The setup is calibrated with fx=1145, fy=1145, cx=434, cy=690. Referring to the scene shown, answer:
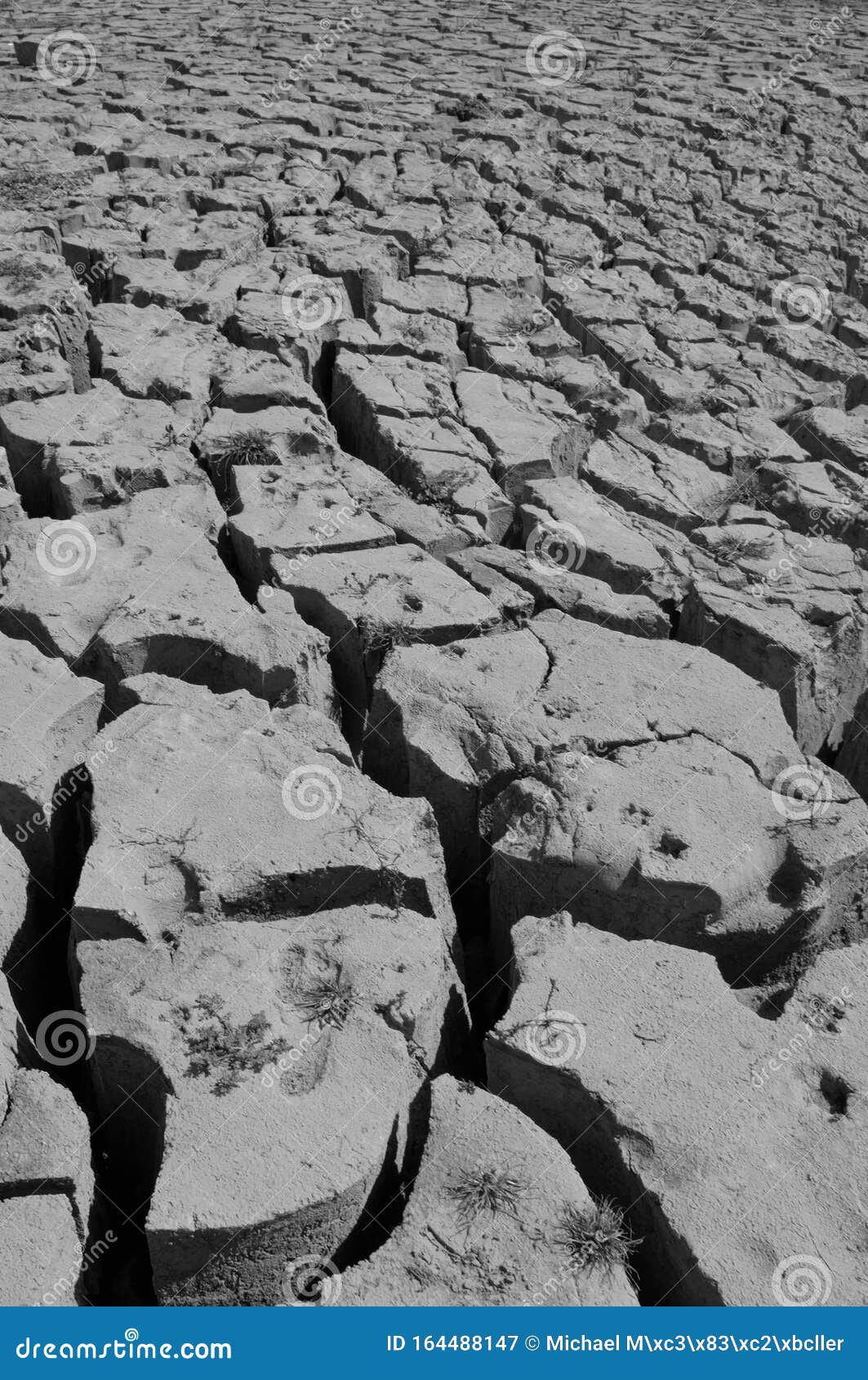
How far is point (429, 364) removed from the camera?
4.65 meters

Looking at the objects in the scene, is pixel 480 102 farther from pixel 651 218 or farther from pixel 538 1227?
→ pixel 538 1227

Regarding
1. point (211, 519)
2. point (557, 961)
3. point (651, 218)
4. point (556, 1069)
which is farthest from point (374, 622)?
point (651, 218)

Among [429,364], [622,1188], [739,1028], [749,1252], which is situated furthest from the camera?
[429,364]

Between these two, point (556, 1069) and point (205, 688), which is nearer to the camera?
point (556, 1069)

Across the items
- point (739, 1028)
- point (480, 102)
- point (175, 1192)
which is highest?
point (480, 102)

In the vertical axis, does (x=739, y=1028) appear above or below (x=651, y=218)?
below

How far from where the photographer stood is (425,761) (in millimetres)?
2725

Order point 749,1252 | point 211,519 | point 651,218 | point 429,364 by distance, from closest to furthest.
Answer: point 749,1252 < point 211,519 < point 429,364 < point 651,218

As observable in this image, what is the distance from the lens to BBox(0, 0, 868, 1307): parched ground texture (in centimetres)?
187

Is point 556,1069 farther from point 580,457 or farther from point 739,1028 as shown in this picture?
point 580,457

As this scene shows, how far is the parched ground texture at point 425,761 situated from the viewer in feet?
6.15

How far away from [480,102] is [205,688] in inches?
286

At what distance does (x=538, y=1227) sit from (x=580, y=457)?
10.1 feet

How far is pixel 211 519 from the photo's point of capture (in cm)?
357
